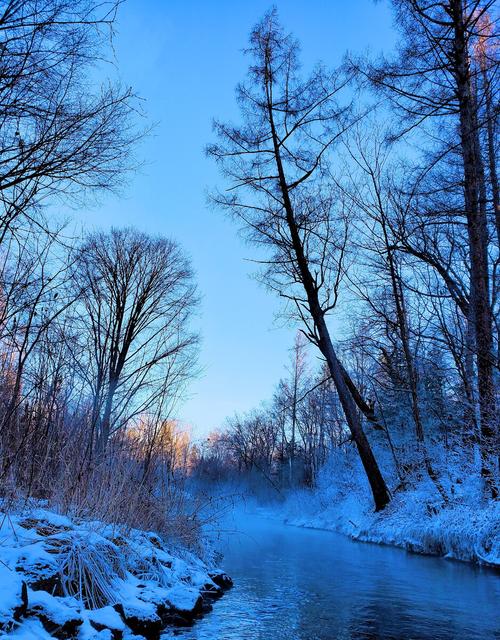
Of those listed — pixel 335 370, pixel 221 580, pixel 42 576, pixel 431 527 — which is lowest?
pixel 221 580

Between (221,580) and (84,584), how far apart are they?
282 centimetres

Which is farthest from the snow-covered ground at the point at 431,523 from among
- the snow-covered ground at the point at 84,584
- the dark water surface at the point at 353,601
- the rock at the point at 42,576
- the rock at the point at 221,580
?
the rock at the point at 42,576

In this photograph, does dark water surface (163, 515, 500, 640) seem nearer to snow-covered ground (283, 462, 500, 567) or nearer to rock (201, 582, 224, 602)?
rock (201, 582, 224, 602)

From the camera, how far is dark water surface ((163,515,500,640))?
4.04 metres

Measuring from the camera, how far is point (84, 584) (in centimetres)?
381

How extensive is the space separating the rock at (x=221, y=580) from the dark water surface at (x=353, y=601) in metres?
0.15

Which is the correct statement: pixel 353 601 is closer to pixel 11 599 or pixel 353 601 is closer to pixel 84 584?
pixel 84 584

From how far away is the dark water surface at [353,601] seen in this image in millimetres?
4043

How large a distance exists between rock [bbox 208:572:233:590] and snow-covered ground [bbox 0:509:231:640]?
0.71 m

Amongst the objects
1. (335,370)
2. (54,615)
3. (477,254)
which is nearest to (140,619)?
(54,615)

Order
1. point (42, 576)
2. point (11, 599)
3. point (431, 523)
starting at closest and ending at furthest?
point (11, 599), point (42, 576), point (431, 523)

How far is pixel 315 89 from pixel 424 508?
10.1 meters

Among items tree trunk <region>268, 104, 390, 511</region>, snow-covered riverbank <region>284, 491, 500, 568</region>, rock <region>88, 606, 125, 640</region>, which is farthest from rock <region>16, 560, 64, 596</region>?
tree trunk <region>268, 104, 390, 511</region>

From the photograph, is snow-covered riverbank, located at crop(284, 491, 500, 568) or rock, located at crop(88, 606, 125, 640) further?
snow-covered riverbank, located at crop(284, 491, 500, 568)
